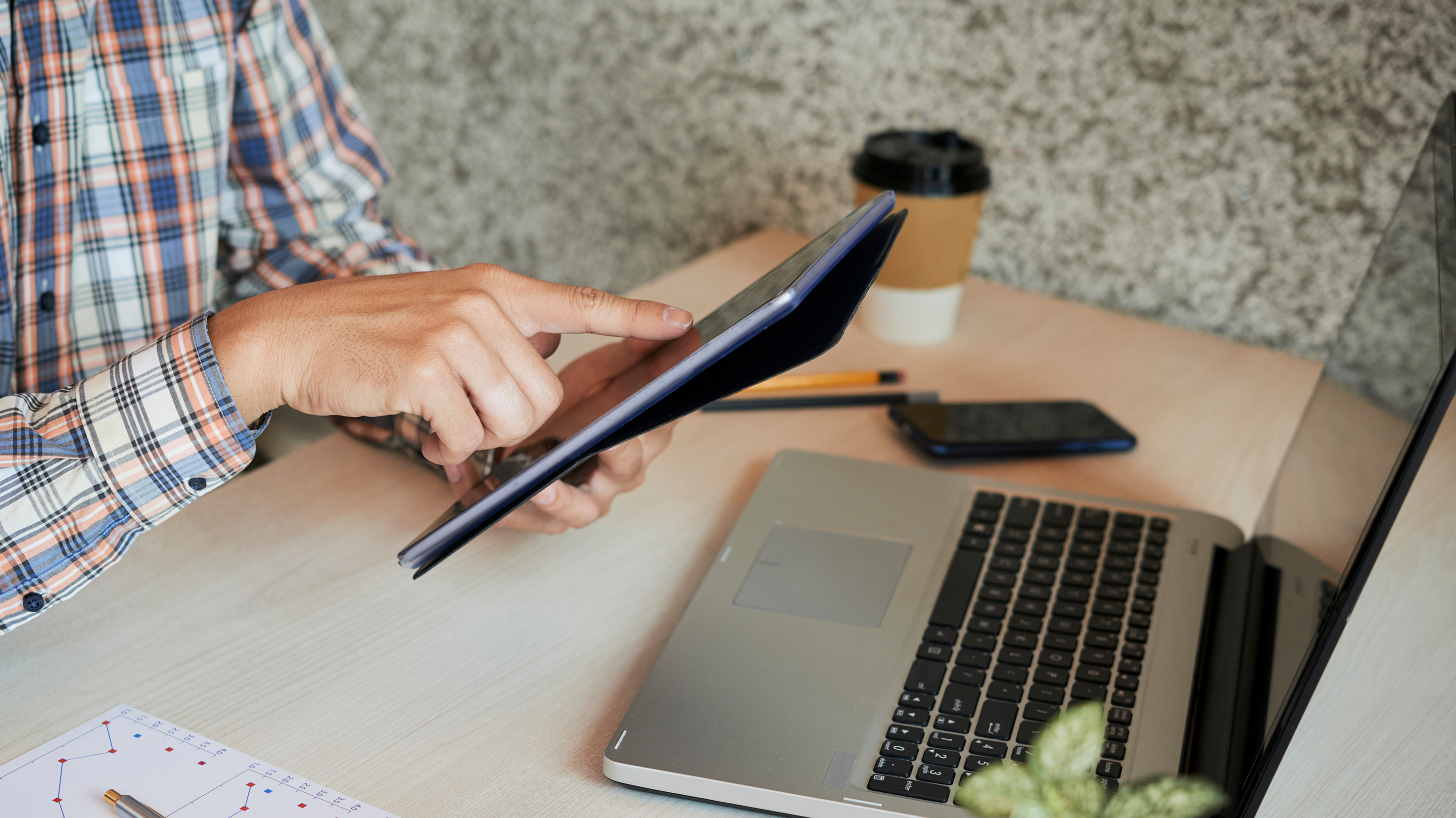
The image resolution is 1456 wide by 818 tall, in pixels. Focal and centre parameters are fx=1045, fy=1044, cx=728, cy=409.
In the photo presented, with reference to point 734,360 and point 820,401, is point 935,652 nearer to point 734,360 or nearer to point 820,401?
point 734,360

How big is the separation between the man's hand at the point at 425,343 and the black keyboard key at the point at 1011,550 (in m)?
0.21

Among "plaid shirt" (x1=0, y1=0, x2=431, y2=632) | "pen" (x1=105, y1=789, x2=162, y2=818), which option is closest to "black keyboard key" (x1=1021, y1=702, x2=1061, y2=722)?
"pen" (x1=105, y1=789, x2=162, y2=818)

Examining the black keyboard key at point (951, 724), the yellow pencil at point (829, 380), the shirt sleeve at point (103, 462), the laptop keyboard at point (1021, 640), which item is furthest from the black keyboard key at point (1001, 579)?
the shirt sleeve at point (103, 462)

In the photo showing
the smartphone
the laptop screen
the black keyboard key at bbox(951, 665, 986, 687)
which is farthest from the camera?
the smartphone

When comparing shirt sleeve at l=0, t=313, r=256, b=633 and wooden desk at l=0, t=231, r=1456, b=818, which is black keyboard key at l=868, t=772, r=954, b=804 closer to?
wooden desk at l=0, t=231, r=1456, b=818

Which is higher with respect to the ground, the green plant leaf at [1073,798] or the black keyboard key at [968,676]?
the green plant leaf at [1073,798]

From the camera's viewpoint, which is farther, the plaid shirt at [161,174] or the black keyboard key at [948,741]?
the plaid shirt at [161,174]

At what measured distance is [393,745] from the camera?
0.42 m

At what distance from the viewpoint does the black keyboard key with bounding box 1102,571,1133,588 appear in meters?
0.52

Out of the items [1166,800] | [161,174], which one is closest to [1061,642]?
[1166,800]

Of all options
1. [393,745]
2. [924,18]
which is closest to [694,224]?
[924,18]

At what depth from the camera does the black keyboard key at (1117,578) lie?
1.69ft

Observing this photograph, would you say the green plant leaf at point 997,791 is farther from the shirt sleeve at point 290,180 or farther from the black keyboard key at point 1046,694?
the shirt sleeve at point 290,180

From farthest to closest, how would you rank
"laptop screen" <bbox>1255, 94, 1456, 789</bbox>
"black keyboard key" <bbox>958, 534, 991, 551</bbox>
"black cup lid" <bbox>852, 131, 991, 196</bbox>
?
"black cup lid" <bbox>852, 131, 991, 196</bbox> → "black keyboard key" <bbox>958, 534, 991, 551</bbox> → "laptop screen" <bbox>1255, 94, 1456, 789</bbox>
